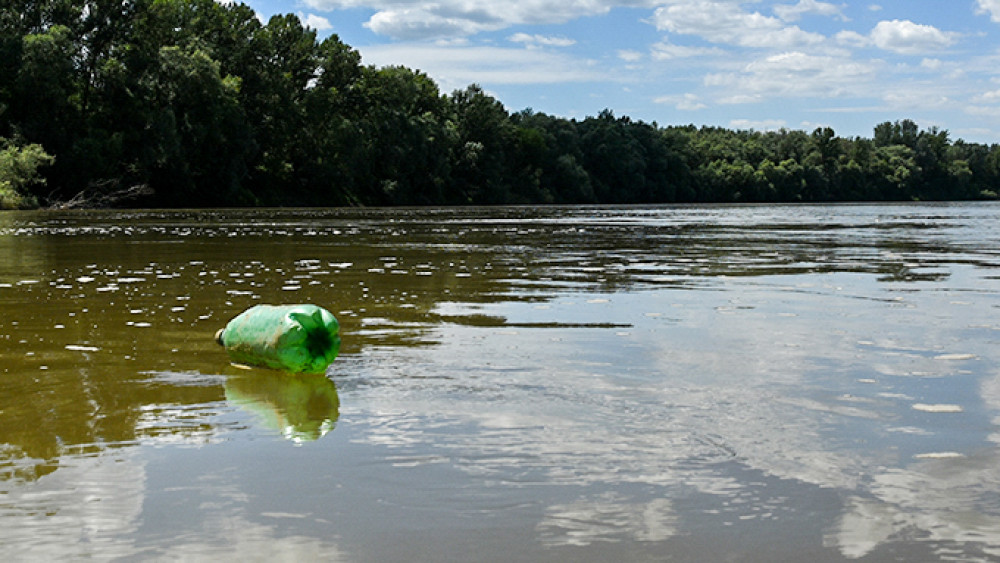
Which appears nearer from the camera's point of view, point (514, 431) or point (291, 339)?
point (514, 431)

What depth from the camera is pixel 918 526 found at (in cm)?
384

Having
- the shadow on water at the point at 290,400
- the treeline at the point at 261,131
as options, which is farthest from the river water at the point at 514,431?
the treeline at the point at 261,131

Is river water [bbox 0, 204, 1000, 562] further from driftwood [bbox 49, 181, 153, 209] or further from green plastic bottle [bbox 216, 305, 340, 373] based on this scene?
driftwood [bbox 49, 181, 153, 209]

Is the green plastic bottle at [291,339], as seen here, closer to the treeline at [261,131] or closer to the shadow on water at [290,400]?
the shadow on water at [290,400]

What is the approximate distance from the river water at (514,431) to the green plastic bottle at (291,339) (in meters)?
0.17

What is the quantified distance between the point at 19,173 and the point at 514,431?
66396mm

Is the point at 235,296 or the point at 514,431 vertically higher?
the point at 235,296

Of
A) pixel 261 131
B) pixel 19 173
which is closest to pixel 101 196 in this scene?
pixel 19 173

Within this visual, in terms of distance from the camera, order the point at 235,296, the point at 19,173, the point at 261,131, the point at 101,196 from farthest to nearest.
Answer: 1. the point at 261,131
2. the point at 101,196
3. the point at 19,173
4. the point at 235,296

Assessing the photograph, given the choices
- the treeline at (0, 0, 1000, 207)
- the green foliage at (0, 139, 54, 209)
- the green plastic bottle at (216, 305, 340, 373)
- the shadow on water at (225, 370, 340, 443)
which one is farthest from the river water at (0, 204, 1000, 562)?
the treeline at (0, 0, 1000, 207)

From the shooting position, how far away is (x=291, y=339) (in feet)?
22.7

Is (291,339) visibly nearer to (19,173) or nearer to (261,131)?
(19,173)

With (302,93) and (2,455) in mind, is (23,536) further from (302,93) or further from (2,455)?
(302,93)

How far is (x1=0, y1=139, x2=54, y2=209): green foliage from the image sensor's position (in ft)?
202
